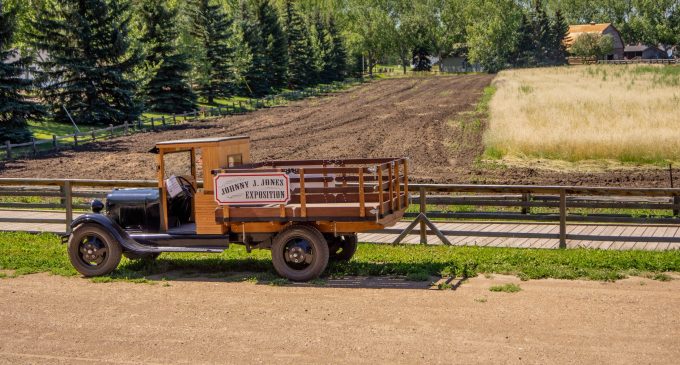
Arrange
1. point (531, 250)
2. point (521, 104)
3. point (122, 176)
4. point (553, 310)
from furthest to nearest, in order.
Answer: point (521, 104) → point (122, 176) → point (531, 250) → point (553, 310)

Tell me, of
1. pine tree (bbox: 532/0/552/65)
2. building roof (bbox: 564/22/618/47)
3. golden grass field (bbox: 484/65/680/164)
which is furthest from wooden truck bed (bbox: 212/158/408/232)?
building roof (bbox: 564/22/618/47)

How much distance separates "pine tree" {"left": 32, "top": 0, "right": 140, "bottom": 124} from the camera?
153 ft

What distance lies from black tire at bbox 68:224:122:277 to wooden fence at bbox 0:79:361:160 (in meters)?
26.1

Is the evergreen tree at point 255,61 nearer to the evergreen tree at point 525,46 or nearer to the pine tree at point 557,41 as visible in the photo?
the evergreen tree at point 525,46

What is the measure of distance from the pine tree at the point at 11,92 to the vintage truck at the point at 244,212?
28451 millimetres

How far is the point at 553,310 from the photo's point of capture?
10.3m

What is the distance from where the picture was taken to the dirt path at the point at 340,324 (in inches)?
345

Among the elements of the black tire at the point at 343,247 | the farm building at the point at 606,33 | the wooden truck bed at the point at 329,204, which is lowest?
the black tire at the point at 343,247

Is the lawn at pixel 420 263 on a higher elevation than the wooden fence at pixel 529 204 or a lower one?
lower

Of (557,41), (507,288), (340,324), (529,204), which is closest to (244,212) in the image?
(340,324)

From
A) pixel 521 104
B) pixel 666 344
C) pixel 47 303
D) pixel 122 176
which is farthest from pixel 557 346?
pixel 521 104

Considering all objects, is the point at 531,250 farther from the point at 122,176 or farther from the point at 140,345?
the point at 122,176

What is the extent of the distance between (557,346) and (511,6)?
156 meters

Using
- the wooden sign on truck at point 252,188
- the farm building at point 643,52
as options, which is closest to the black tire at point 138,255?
the wooden sign on truck at point 252,188
